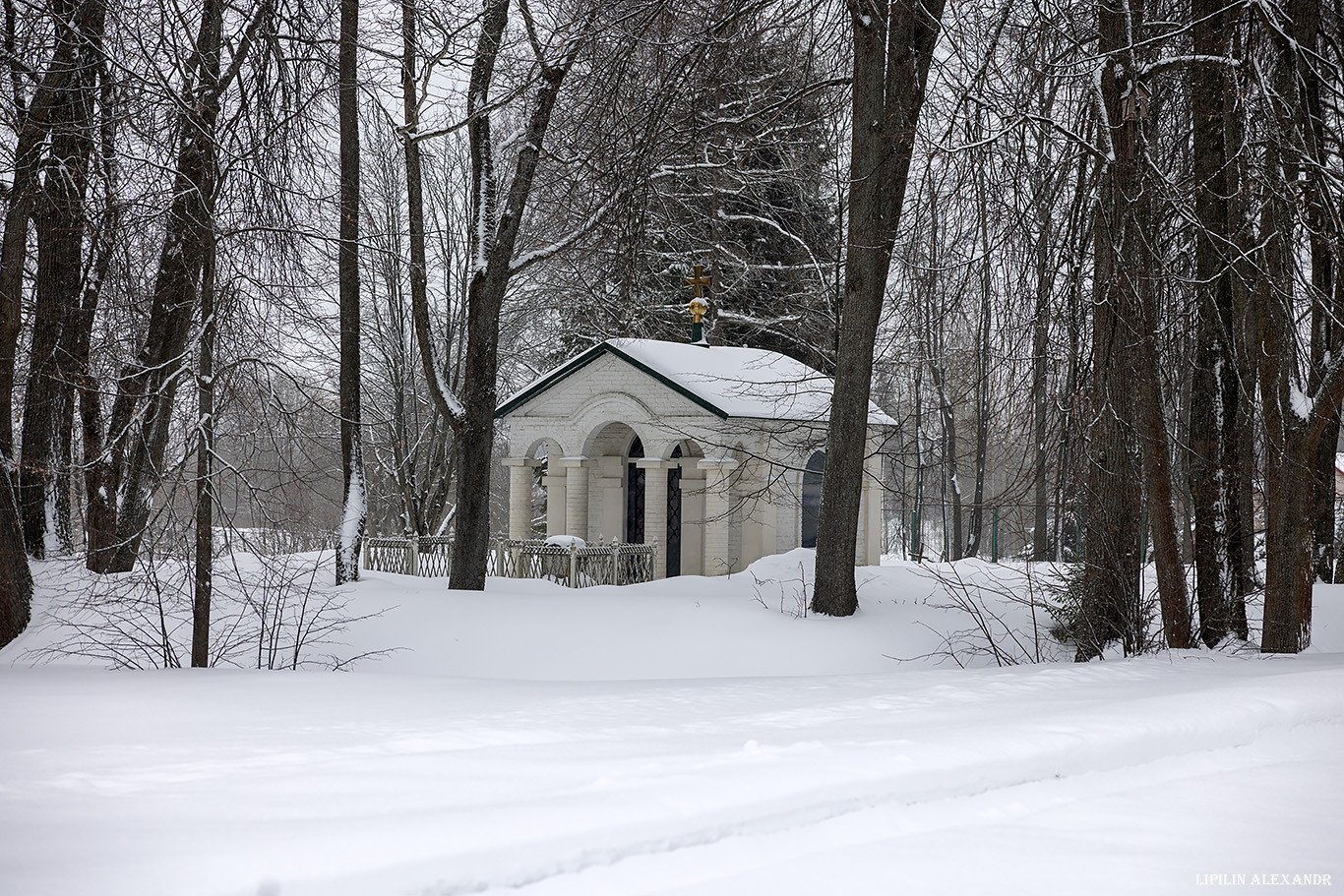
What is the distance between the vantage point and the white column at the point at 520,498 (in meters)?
21.6

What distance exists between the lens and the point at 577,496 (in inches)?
837

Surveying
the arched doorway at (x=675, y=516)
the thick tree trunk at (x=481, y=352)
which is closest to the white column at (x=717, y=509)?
the arched doorway at (x=675, y=516)

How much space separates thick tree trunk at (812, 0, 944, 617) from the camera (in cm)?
1220

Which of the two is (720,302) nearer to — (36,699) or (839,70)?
(839,70)

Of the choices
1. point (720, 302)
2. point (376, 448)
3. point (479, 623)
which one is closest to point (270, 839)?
point (479, 623)

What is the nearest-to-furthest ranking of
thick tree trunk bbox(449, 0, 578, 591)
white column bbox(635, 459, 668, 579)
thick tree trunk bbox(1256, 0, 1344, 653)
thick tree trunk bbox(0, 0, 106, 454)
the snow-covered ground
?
1. the snow-covered ground
2. thick tree trunk bbox(1256, 0, 1344, 653)
3. thick tree trunk bbox(0, 0, 106, 454)
4. thick tree trunk bbox(449, 0, 578, 591)
5. white column bbox(635, 459, 668, 579)

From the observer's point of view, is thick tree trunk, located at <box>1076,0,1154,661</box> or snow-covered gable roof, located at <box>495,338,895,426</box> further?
snow-covered gable roof, located at <box>495,338,895,426</box>

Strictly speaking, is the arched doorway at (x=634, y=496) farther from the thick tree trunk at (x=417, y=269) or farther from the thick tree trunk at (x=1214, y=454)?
the thick tree trunk at (x=1214, y=454)

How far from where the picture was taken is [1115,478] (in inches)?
364

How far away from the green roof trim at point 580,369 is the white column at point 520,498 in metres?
1.10

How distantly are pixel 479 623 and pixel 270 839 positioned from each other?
9801 mm

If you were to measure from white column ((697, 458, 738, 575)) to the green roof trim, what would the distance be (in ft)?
2.99

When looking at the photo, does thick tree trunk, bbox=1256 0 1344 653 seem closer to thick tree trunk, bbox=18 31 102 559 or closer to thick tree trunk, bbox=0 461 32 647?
thick tree trunk, bbox=18 31 102 559

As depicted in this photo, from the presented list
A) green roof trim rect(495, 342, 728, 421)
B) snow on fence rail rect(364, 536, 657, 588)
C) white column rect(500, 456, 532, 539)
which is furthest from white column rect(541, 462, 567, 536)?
snow on fence rail rect(364, 536, 657, 588)
